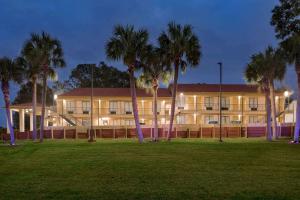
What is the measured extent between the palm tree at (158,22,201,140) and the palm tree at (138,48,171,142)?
82 centimetres

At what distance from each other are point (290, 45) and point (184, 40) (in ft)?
29.0

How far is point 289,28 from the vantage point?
33.7 metres

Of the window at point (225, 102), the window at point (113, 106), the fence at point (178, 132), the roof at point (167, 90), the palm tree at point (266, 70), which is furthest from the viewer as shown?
the window at point (225, 102)

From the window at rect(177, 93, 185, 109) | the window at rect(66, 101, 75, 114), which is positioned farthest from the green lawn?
the window at rect(177, 93, 185, 109)

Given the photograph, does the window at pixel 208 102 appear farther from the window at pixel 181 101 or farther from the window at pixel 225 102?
the window at pixel 181 101

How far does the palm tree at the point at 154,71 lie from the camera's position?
122ft

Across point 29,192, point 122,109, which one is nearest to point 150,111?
point 122,109

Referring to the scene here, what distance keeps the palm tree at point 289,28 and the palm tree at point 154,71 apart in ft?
31.4

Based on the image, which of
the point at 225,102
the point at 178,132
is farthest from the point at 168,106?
the point at 178,132

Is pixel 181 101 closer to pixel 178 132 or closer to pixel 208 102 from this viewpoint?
pixel 208 102

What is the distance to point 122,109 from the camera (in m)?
61.4

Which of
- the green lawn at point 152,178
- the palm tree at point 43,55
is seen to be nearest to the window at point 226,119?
the palm tree at point 43,55

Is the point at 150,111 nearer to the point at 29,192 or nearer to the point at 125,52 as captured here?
the point at 125,52

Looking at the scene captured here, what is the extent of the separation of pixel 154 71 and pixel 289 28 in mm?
11940
